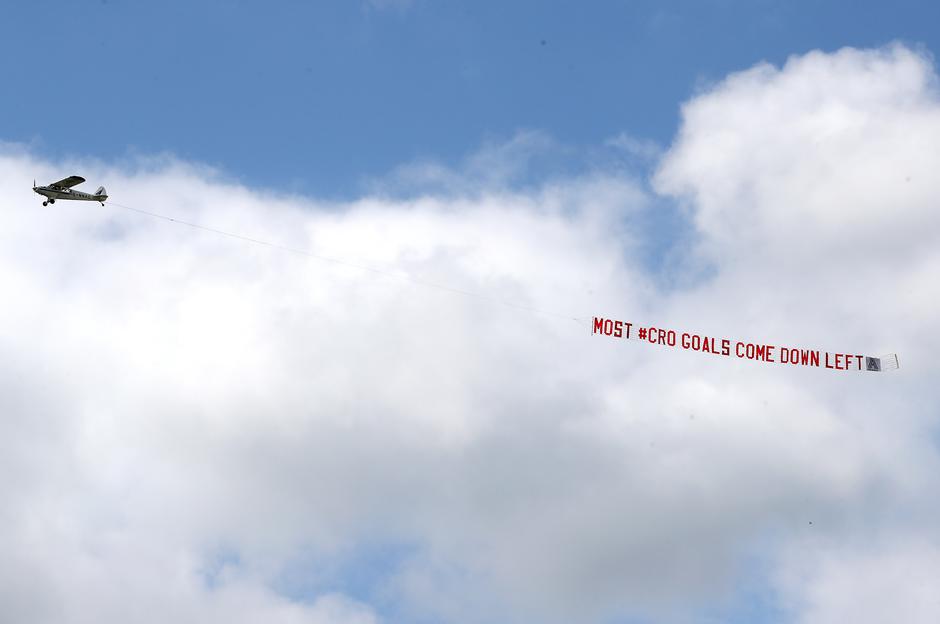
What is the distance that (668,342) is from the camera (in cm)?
8656

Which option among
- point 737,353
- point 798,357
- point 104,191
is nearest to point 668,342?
point 737,353

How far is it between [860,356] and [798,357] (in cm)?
740

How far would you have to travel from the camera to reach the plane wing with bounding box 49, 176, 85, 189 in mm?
92719

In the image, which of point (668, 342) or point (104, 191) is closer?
point (668, 342)

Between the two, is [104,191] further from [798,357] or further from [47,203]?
[798,357]

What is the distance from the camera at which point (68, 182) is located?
93.7 meters

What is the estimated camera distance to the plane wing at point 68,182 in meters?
92.7

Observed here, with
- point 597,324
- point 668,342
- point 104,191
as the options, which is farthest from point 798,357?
point 104,191

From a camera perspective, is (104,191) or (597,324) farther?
(104,191)

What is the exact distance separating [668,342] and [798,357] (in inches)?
523

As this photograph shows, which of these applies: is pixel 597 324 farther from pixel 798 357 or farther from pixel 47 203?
pixel 47 203

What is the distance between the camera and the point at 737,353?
3410 inches

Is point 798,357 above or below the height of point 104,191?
below

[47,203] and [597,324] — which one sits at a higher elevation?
[47,203]
